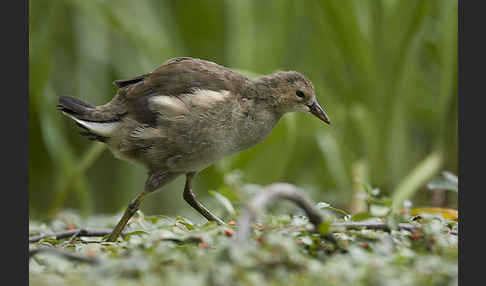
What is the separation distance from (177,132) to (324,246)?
96 cm

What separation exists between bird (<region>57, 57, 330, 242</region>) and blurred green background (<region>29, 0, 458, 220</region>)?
104cm

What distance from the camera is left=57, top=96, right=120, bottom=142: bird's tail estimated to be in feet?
9.33

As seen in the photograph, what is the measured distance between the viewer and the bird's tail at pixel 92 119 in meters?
2.84

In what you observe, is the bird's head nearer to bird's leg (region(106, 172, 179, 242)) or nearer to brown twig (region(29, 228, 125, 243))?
bird's leg (region(106, 172, 179, 242))

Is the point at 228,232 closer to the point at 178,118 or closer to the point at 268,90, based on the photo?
the point at 178,118

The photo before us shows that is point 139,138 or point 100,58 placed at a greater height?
point 100,58

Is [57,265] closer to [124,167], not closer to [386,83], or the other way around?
[386,83]

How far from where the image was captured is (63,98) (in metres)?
2.95

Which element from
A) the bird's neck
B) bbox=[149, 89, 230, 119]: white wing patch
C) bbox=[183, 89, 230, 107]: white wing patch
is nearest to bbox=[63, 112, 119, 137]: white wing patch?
bbox=[149, 89, 230, 119]: white wing patch

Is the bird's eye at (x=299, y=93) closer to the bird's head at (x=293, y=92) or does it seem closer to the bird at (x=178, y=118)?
the bird's head at (x=293, y=92)

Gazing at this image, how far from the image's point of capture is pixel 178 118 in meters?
2.68

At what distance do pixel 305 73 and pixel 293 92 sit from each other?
5.41ft

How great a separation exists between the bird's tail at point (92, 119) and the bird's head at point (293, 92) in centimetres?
78

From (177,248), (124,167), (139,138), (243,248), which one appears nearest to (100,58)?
(124,167)
